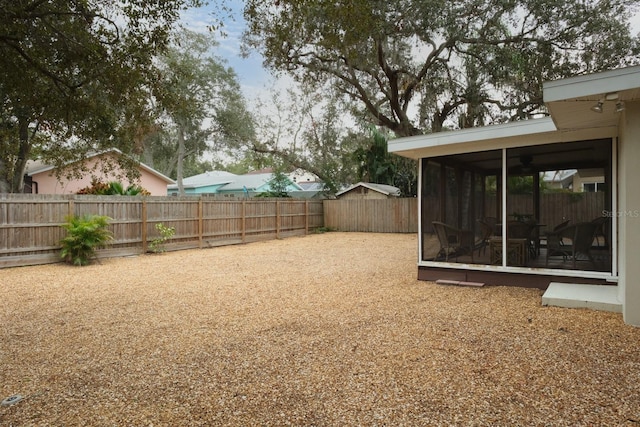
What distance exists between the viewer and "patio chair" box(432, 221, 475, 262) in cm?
626

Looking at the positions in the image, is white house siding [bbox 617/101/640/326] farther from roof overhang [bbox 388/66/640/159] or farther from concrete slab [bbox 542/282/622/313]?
concrete slab [bbox 542/282/622/313]

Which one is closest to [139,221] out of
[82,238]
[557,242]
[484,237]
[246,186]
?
[82,238]

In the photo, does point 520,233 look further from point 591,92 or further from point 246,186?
point 246,186

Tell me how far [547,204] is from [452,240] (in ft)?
5.30

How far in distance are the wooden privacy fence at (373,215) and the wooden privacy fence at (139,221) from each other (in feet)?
7.64

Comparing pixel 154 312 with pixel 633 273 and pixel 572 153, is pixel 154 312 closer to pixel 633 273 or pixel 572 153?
pixel 633 273

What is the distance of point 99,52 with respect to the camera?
508cm

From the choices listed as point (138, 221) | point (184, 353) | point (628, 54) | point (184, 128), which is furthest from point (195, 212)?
point (184, 128)

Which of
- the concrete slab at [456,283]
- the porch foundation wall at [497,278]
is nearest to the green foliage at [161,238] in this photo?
the porch foundation wall at [497,278]

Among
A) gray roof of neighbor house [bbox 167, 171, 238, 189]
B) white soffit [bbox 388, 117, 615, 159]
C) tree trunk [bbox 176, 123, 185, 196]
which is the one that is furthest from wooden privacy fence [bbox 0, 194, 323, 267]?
gray roof of neighbor house [bbox 167, 171, 238, 189]

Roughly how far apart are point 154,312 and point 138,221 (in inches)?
248

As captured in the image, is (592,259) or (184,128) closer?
(592,259)

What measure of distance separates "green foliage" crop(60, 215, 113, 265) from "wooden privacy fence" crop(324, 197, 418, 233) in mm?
10784

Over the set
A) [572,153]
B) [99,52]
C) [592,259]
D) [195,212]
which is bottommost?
[592,259]
